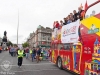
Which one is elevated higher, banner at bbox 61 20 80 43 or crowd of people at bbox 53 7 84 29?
crowd of people at bbox 53 7 84 29

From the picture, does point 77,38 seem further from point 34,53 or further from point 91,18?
point 34,53

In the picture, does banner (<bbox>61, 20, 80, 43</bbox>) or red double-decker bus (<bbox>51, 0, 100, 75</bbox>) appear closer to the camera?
red double-decker bus (<bbox>51, 0, 100, 75</bbox>)

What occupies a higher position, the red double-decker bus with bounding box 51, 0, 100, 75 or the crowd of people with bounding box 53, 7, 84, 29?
the crowd of people with bounding box 53, 7, 84, 29

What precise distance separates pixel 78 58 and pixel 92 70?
2521mm

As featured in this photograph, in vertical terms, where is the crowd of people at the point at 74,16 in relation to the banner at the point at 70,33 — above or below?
above

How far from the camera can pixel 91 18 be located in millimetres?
8938

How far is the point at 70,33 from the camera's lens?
12.0 m

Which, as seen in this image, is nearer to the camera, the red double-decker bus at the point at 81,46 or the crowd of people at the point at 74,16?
the red double-decker bus at the point at 81,46

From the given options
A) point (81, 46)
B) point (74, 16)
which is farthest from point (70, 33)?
point (81, 46)

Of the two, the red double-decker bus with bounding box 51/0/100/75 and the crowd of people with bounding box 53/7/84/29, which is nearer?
the red double-decker bus with bounding box 51/0/100/75

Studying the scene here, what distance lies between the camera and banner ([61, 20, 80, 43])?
10955 mm

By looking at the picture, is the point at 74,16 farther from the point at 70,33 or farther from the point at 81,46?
the point at 81,46

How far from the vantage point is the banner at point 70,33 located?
11.0m

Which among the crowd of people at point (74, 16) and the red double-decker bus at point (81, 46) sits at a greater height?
the crowd of people at point (74, 16)
